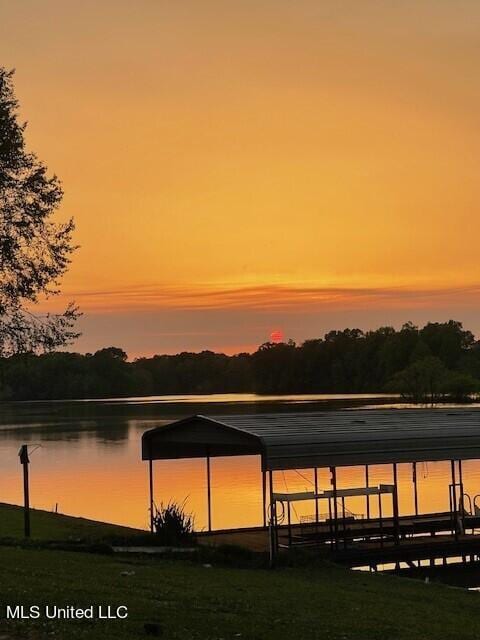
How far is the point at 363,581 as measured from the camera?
530 inches

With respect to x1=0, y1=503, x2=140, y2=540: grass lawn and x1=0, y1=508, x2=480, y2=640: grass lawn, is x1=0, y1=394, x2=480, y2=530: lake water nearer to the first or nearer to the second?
x1=0, y1=503, x2=140, y2=540: grass lawn

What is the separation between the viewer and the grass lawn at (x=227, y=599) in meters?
8.68

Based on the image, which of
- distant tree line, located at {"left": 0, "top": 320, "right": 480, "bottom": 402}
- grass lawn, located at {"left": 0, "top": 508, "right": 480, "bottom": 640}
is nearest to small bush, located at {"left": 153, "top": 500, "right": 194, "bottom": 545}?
grass lawn, located at {"left": 0, "top": 508, "right": 480, "bottom": 640}

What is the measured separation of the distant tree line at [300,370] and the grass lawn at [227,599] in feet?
309

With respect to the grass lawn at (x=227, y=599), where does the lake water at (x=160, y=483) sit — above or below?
below

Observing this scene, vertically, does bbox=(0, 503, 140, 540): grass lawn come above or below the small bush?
below

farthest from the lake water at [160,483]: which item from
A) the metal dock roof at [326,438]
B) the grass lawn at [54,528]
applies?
the metal dock roof at [326,438]

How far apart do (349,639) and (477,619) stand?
8.82 feet

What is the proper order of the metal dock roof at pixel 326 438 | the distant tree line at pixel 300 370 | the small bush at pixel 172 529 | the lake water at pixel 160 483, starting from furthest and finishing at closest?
the distant tree line at pixel 300 370 → the lake water at pixel 160 483 → the small bush at pixel 172 529 → the metal dock roof at pixel 326 438

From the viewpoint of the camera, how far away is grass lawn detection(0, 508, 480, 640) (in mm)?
8680

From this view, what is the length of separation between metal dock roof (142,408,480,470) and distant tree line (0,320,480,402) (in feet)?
294

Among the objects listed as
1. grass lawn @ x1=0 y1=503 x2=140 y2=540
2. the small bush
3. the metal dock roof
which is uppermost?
the metal dock roof

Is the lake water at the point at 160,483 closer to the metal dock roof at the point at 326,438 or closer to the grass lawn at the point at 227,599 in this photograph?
the metal dock roof at the point at 326,438

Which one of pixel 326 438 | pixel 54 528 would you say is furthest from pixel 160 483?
pixel 326 438
